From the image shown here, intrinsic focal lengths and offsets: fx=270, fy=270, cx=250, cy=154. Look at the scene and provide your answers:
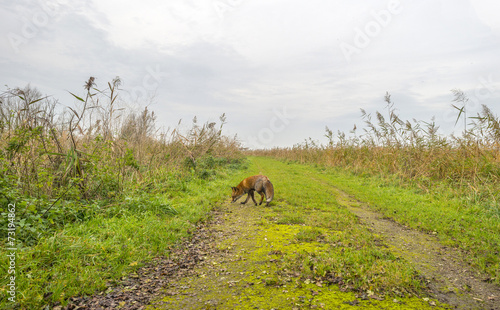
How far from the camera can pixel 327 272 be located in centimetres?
397

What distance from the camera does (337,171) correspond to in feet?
61.0

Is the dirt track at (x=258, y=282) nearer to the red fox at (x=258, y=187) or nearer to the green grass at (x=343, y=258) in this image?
the green grass at (x=343, y=258)

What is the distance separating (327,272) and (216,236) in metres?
2.74

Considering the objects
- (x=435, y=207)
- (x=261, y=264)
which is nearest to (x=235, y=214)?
(x=261, y=264)

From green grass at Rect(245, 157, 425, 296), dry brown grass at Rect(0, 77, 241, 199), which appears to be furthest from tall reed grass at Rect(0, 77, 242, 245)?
green grass at Rect(245, 157, 425, 296)

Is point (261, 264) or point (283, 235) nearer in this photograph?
point (261, 264)

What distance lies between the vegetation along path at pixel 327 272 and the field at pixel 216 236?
23mm

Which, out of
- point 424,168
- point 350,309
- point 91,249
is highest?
point 424,168

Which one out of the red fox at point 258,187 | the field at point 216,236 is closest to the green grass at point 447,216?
the field at point 216,236

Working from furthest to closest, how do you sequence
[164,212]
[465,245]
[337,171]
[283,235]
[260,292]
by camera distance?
[337,171] → [164,212] → [283,235] → [465,245] → [260,292]

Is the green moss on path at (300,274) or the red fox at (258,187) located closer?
the green moss on path at (300,274)

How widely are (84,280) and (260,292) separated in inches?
93.0

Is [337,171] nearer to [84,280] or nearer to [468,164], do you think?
[468,164]

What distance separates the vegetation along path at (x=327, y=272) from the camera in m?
3.32
